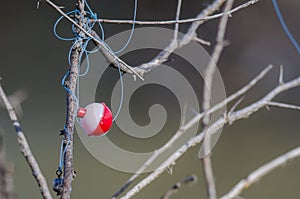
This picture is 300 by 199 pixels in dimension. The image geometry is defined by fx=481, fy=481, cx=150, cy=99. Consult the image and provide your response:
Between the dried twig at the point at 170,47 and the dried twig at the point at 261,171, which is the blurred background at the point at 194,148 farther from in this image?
the dried twig at the point at 261,171

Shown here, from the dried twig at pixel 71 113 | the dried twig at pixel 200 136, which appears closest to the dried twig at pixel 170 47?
the dried twig at pixel 71 113

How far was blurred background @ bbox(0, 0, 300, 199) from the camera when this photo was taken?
7.52 feet

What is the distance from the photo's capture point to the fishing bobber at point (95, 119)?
0.84m

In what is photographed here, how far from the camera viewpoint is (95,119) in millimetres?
841

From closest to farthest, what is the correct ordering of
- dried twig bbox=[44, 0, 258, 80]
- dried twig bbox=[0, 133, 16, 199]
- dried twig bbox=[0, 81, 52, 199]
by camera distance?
dried twig bbox=[0, 133, 16, 199], dried twig bbox=[0, 81, 52, 199], dried twig bbox=[44, 0, 258, 80]

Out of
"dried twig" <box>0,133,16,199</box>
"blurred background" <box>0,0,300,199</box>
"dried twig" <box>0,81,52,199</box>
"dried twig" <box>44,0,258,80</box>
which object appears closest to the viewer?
"dried twig" <box>0,133,16,199</box>

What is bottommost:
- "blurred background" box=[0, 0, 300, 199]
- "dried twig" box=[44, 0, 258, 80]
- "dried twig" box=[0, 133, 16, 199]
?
"dried twig" box=[0, 133, 16, 199]

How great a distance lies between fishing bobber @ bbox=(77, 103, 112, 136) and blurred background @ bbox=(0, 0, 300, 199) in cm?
132

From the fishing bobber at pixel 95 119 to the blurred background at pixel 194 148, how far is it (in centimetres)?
132

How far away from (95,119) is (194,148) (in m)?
1.65

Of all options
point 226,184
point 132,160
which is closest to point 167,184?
point 226,184

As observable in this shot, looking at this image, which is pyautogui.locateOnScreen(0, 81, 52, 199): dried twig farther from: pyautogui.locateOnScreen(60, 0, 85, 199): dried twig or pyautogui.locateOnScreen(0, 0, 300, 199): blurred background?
pyautogui.locateOnScreen(0, 0, 300, 199): blurred background

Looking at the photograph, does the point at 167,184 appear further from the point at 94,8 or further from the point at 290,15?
the point at 290,15

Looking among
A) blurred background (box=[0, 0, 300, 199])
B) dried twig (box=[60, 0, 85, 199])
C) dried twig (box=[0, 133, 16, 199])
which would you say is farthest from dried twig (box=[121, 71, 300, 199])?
blurred background (box=[0, 0, 300, 199])
